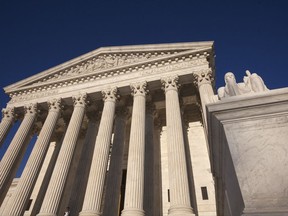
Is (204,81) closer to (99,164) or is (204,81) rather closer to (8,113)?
(99,164)

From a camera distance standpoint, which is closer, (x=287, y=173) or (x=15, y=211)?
(x=287, y=173)

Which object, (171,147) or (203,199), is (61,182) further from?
(203,199)

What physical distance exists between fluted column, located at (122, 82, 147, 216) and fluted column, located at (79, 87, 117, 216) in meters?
2.11

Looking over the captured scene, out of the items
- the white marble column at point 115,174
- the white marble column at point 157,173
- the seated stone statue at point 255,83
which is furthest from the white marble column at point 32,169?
the seated stone statue at point 255,83

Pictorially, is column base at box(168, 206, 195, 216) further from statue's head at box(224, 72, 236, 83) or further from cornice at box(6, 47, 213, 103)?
cornice at box(6, 47, 213, 103)

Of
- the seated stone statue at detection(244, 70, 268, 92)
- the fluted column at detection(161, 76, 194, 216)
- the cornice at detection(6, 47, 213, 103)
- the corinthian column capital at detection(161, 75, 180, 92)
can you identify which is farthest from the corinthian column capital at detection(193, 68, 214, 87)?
the seated stone statue at detection(244, 70, 268, 92)

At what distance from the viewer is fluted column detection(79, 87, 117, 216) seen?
45.3ft

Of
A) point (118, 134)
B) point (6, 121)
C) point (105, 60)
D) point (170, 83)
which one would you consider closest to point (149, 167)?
point (118, 134)

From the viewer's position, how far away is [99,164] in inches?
616

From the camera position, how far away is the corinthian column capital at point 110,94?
65.7 ft

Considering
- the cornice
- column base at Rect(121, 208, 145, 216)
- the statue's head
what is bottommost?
column base at Rect(121, 208, 145, 216)

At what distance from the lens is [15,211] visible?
15.4 metres

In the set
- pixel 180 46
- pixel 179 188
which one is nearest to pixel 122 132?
pixel 179 188

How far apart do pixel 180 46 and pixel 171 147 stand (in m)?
10.6
